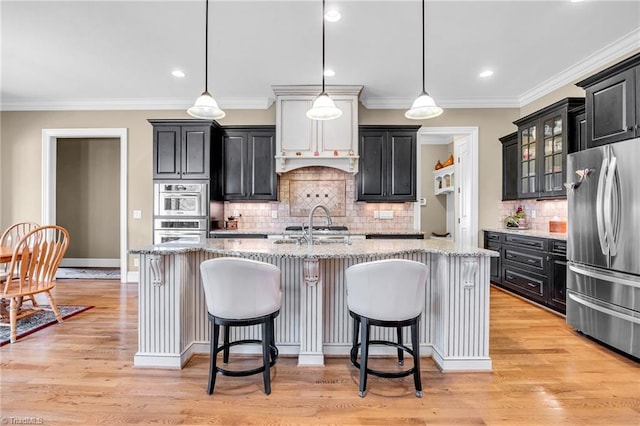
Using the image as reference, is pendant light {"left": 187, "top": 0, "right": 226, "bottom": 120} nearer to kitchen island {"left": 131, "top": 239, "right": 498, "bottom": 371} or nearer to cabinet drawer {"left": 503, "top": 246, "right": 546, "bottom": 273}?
kitchen island {"left": 131, "top": 239, "right": 498, "bottom": 371}

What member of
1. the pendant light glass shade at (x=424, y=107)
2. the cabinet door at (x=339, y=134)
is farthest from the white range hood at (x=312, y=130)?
the pendant light glass shade at (x=424, y=107)

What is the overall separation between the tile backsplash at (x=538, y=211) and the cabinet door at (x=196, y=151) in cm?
460

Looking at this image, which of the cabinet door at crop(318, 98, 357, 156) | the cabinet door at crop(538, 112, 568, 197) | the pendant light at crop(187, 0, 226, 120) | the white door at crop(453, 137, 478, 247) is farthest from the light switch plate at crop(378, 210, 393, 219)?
the pendant light at crop(187, 0, 226, 120)

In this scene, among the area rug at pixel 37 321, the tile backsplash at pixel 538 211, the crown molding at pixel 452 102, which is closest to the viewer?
the area rug at pixel 37 321

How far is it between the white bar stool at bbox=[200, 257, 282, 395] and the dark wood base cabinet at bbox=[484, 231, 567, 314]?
130 inches

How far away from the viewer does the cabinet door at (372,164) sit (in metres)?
4.80

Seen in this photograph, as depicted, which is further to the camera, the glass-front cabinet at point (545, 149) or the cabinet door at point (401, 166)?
the cabinet door at point (401, 166)

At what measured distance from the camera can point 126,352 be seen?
268cm

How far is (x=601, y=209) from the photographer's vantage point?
2717 millimetres

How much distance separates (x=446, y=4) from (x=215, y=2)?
78.5 inches

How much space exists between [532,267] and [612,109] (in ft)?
6.40

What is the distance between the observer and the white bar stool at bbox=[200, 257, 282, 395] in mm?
1962

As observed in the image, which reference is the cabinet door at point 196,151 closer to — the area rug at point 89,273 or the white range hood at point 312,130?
the white range hood at point 312,130

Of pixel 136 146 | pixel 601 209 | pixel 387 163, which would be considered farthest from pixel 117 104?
pixel 601 209
